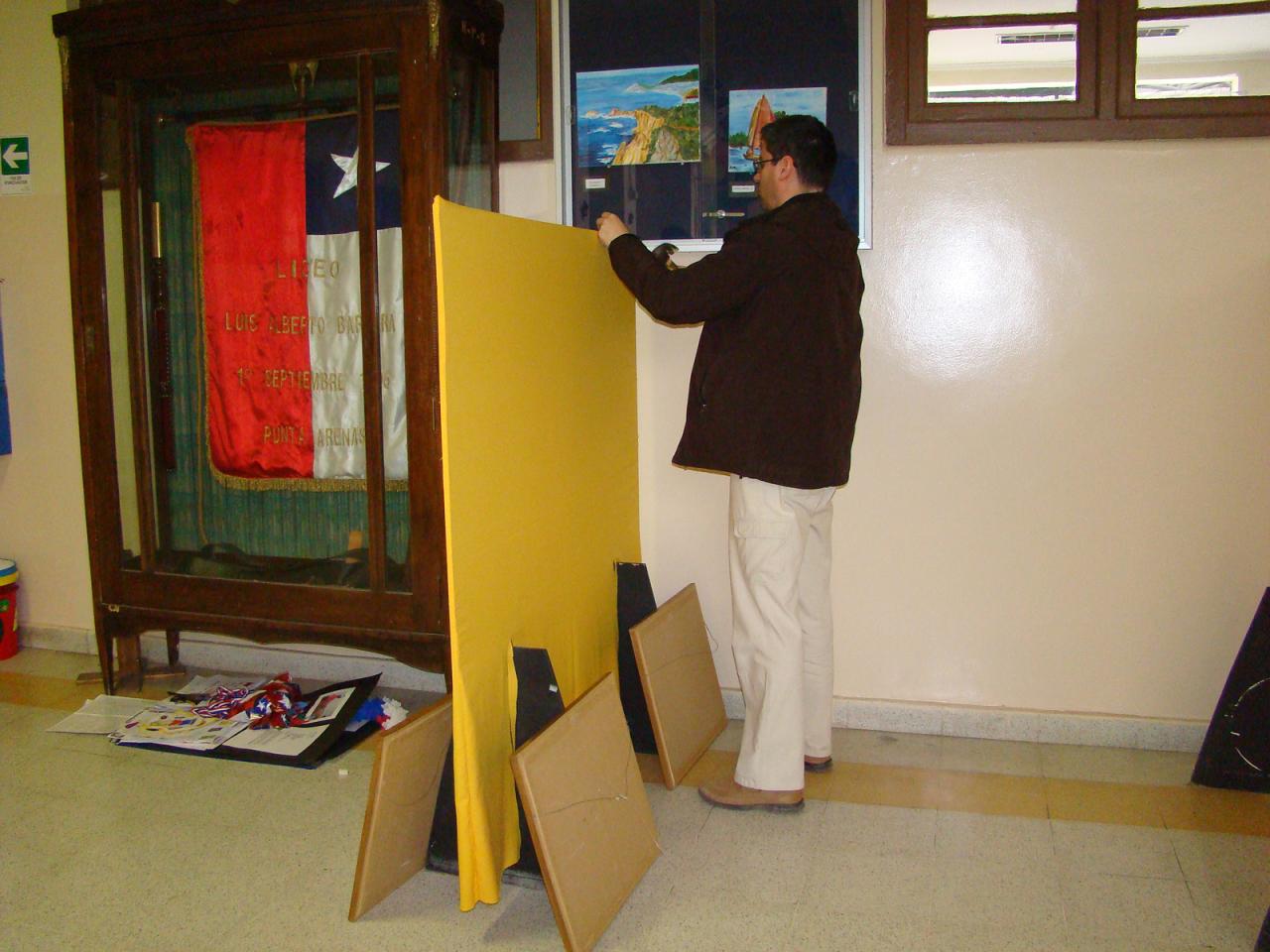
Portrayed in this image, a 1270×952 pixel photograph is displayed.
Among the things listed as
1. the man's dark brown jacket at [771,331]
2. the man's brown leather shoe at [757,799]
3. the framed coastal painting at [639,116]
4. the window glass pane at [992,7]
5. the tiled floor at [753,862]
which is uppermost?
the window glass pane at [992,7]

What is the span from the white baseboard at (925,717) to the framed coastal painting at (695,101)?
125cm

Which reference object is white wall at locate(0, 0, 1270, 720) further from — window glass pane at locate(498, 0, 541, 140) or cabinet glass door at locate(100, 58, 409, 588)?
cabinet glass door at locate(100, 58, 409, 588)

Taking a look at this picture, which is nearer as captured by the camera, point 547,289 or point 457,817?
point 457,817

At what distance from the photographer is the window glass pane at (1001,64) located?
2.54m

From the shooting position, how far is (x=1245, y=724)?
2432 millimetres

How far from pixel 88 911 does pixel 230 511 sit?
3.87 ft

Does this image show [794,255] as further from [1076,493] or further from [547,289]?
[1076,493]

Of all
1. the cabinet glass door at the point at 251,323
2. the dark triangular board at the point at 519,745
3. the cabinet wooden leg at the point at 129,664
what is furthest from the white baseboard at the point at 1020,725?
the cabinet wooden leg at the point at 129,664

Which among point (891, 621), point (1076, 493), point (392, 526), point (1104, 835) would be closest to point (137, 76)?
point (392, 526)

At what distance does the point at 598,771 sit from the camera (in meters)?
2.00

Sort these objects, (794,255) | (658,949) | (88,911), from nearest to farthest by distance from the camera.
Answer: (658,949)
(88,911)
(794,255)

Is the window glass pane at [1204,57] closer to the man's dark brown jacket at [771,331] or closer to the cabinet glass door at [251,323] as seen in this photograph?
the man's dark brown jacket at [771,331]

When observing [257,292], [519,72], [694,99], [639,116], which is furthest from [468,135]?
[257,292]

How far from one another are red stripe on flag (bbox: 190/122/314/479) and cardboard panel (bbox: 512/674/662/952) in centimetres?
123
